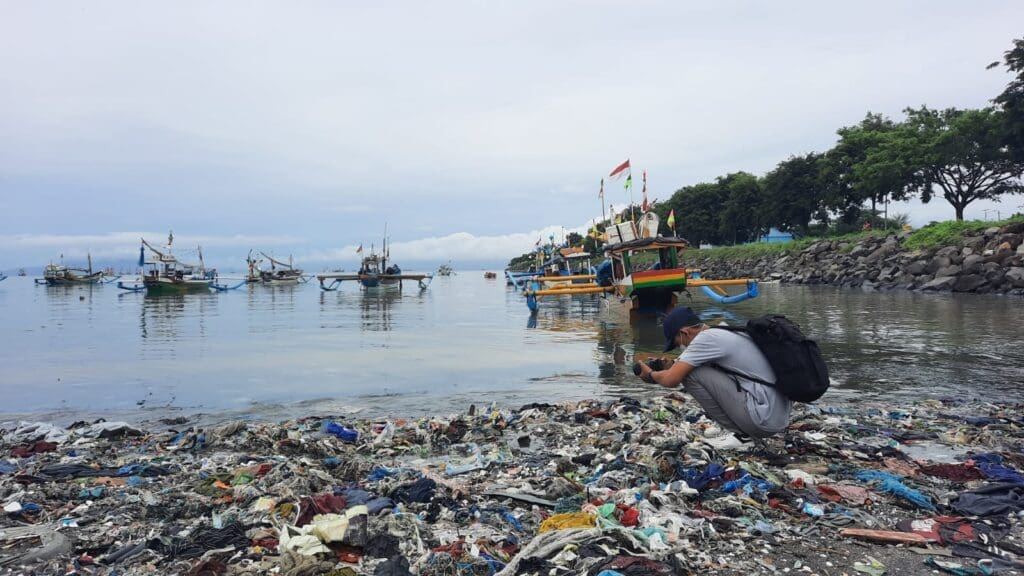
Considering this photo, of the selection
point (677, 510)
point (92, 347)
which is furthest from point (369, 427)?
point (92, 347)

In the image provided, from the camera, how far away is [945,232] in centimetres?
4147

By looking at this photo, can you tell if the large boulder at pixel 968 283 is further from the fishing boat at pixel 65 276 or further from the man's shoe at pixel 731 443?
the fishing boat at pixel 65 276

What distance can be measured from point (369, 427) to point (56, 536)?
15.2 feet

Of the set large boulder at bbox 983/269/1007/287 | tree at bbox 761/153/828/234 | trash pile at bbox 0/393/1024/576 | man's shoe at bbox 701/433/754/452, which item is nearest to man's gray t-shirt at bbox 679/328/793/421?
trash pile at bbox 0/393/1024/576

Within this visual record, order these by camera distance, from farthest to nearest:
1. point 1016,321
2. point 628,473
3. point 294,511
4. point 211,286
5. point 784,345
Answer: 1. point 211,286
2. point 1016,321
3. point 628,473
4. point 784,345
5. point 294,511

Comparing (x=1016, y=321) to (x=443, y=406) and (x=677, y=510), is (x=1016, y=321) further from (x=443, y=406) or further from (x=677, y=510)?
(x=677, y=510)

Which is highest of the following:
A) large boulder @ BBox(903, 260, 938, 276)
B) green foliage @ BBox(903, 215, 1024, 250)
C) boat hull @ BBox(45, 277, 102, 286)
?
green foliage @ BBox(903, 215, 1024, 250)

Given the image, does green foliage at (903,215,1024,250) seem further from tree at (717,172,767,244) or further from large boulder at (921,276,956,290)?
tree at (717,172,767,244)

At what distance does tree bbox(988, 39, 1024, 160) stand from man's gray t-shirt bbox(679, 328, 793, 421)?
45.6 metres

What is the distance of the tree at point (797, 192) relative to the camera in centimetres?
6925

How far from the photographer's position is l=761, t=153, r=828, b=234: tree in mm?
69250

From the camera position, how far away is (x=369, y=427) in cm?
925

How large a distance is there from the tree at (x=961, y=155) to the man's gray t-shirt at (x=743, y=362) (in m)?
48.5

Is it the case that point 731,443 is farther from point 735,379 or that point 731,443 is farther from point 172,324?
point 172,324
